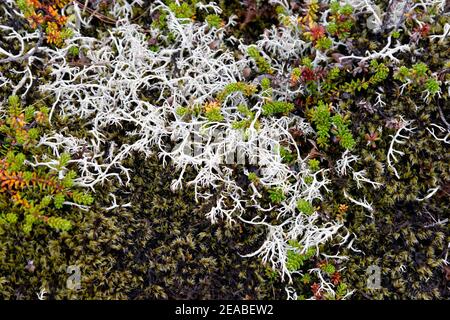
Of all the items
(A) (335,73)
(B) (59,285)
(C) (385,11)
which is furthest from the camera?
(C) (385,11)

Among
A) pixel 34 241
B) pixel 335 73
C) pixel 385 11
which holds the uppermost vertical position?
pixel 385 11

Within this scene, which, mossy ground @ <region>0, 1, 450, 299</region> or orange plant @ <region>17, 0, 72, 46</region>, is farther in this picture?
orange plant @ <region>17, 0, 72, 46</region>

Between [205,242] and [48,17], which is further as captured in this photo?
[48,17]

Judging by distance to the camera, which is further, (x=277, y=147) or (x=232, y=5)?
(x=232, y=5)

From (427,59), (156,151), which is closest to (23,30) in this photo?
(156,151)

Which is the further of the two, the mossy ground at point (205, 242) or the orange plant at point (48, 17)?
the orange plant at point (48, 17)

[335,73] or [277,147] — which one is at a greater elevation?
[335,73]

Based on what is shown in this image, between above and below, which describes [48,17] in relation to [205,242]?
above

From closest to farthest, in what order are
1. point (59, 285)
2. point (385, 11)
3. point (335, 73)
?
point (59, 285), point (335, 73), point (385, 11)

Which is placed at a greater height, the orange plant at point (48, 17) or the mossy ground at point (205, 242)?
the orange plant at point (48, 17)

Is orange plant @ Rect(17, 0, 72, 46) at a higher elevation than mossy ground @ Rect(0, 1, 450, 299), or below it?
higher

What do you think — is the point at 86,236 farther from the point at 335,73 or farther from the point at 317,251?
the point at 335,73
